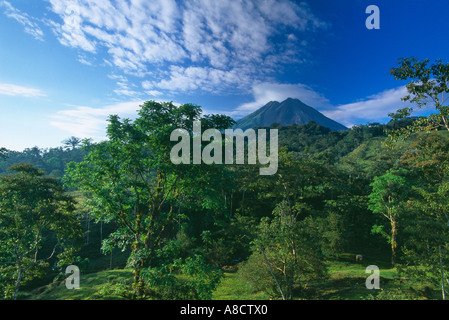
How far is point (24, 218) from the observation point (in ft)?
31.8

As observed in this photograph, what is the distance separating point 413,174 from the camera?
23.3 m

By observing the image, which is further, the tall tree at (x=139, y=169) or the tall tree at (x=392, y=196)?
the tall tree at (x=392, y=196)

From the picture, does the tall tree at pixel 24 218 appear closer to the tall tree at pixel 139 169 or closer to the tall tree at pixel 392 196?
the tall tree at pixel 139 169

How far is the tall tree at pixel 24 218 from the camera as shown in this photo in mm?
9305

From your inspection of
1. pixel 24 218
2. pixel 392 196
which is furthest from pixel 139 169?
pixel 392 196

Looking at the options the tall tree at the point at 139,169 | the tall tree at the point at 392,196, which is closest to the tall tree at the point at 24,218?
the tall tree at the point at 139,169

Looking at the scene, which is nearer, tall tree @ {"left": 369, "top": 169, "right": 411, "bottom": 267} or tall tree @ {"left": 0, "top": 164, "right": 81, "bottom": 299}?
tall tree @ {"left": 0, "top": 164, "right": 81, "bottom": 299}

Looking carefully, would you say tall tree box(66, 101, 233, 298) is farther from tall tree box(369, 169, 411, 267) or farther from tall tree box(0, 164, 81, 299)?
tall tree box(369, 169, 411, 267)

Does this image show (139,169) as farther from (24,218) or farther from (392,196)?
(392,196)

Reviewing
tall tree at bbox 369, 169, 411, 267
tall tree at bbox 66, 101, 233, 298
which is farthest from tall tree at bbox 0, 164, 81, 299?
tall tree at bbox 369, 169, 411, 267

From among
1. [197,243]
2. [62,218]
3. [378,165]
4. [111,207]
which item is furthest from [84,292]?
[378,165]

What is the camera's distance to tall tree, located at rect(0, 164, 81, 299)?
930 cm
